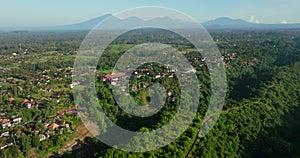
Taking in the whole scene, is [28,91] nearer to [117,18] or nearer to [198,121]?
[198,121]

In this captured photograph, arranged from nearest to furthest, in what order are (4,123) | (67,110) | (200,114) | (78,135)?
(200,114), (78,135), (4,123), (67,110)

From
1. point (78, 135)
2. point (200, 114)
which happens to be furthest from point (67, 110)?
point (200, 114)

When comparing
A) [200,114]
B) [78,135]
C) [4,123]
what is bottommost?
[78,135]

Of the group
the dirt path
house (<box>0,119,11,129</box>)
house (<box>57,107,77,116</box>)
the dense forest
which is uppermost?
the dense forest

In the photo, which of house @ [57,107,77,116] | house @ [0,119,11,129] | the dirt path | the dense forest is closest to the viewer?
the dense forest

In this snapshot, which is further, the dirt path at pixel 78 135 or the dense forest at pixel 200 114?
the dirt path at pixel 78 135

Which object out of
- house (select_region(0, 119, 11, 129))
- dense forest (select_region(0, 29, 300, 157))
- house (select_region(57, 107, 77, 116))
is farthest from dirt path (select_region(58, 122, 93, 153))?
house (select_region(0, 119, 11, 129))

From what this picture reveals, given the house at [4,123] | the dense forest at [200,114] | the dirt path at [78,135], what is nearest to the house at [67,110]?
the dense forest at [200,114]

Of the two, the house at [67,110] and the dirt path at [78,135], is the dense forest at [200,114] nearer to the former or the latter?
the dirt path at [78,135]

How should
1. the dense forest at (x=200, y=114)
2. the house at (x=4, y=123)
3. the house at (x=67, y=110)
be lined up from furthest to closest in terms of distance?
1. the house at (x=67, y=110)
2. the house at (x=4, y=123)
3. the dense forest at (x=200, y=114)

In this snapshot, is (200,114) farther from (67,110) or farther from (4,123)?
(4,123)

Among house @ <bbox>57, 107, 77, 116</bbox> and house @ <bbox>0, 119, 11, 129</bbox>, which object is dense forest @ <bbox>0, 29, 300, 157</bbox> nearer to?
house @ <bbox>57, 107, 77, 116</bbox>
